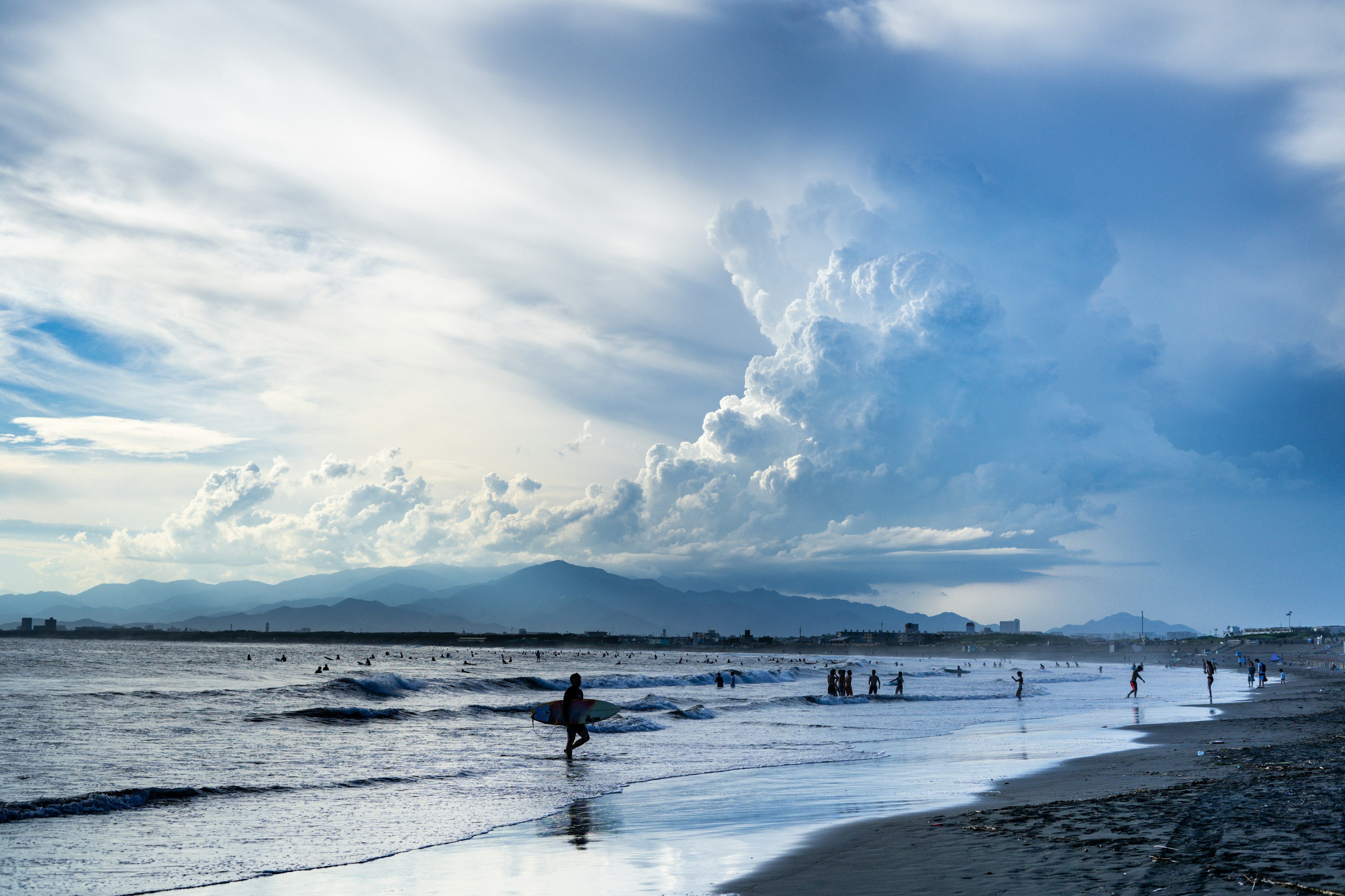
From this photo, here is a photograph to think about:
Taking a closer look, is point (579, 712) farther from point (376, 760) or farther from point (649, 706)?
point (649, 706)

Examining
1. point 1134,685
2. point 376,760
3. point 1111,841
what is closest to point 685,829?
point 1111,841

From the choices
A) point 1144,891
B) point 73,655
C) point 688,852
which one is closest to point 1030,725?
point 688,852

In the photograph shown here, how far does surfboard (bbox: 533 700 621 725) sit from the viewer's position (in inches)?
1105

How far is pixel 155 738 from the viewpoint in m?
30.1

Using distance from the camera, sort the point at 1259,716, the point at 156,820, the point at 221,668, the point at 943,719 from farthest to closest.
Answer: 1. the point at 221,668
2. the point at 943,719
3. the point at 1259,716
4. the point at 156,820

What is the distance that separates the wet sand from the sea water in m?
1.73

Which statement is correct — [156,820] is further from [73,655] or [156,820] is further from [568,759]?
[73,655]

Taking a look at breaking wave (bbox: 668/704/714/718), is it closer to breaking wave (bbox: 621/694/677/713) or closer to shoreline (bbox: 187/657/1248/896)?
breaking wave (bbox: 621/694/677/713)

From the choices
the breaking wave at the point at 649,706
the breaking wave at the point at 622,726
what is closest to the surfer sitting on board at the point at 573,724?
the breaking wave at the point at 622,726

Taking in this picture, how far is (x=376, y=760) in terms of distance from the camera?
86.7 ft

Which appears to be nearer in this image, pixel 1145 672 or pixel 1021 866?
pixel 1021 866

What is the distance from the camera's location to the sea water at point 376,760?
1452 cm

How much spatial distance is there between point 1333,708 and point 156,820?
46683 mm

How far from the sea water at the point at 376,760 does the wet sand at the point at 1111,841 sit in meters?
1.73
